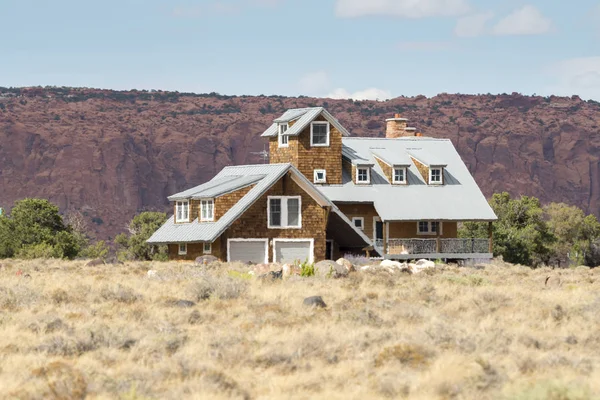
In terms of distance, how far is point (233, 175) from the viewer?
5669 cm

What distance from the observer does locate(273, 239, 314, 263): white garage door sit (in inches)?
2016

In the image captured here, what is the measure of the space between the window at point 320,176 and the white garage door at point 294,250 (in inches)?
361

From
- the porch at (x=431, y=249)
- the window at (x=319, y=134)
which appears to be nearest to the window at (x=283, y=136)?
the window at (x=319, y=134)

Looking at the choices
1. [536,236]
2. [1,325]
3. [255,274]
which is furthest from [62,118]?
[1,325]

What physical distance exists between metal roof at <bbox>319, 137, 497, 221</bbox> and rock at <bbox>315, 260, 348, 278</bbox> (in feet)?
73.0

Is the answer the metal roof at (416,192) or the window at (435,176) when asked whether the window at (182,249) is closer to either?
the metal roof at (416,192)

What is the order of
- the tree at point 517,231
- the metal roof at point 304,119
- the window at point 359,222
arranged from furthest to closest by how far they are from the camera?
the tree at point 517,231 → the window at point 359,222 → the metal roof at point 304,119

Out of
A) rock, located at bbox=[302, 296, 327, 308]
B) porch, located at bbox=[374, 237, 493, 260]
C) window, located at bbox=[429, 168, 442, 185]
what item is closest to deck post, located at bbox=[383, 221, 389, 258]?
porch, located at bbox=[374, 237, 493, 260]

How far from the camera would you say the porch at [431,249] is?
59.8 m

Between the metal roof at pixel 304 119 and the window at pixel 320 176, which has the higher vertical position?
the metal roof at pixel 304 119

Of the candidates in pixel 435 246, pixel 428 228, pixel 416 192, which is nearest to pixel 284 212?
pixel 416 192

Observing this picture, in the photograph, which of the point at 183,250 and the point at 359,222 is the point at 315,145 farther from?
the point at 183,250

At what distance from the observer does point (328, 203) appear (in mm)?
51031

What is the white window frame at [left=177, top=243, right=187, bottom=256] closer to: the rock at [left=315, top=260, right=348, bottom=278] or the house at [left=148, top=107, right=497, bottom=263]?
the house at [left=148, top=107, right=497, bottom=263]
